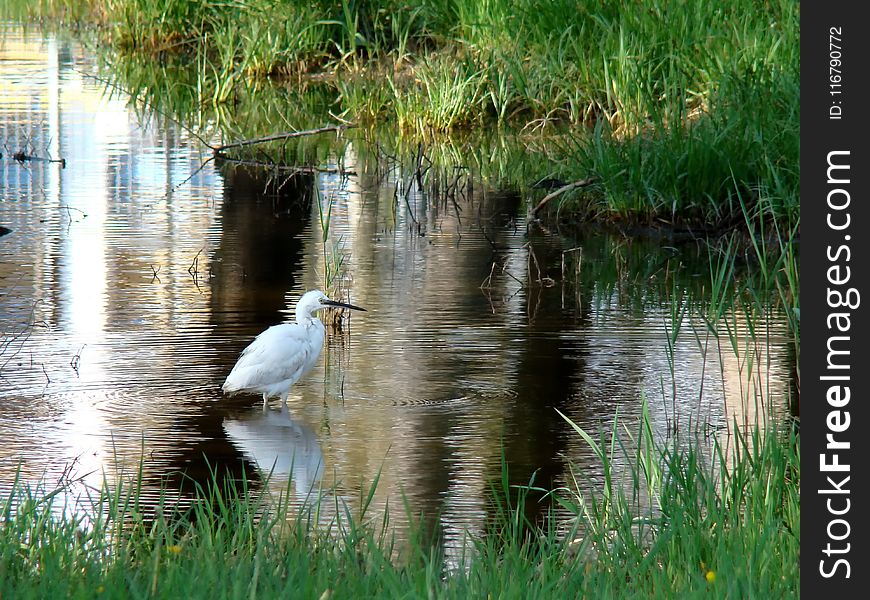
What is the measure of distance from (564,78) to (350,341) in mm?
8230

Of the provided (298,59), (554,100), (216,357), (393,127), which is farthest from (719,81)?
(298,59)

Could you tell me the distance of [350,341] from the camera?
8523 millimetres

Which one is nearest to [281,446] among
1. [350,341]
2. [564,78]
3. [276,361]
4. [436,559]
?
[276,361]

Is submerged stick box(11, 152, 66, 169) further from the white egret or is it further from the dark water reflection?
the white egret

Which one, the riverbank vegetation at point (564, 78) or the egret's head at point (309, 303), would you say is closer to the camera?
the egret's head at point (309, 303)

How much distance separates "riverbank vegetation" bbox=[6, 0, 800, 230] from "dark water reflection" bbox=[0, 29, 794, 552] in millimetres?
646

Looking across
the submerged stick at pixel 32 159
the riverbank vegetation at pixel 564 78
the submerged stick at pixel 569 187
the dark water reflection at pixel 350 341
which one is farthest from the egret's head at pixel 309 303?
the submerged stick at pixel 32 159

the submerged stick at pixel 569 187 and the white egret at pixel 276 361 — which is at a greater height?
the submerged stick at pixel 569 187

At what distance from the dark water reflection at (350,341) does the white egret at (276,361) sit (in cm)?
15

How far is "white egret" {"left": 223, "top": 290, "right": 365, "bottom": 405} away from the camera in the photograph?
7.14 meters

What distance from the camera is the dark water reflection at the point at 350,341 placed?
21.4ft

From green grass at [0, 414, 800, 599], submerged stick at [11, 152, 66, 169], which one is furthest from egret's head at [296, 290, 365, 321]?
submerged stick at [11, 152, 66, 169]

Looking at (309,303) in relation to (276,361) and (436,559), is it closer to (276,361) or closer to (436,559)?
(276,361)

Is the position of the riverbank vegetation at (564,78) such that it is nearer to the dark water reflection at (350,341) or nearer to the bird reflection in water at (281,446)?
the dark water reflection at (350,341)
